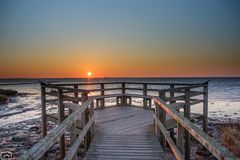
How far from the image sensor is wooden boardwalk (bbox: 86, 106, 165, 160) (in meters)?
4.07

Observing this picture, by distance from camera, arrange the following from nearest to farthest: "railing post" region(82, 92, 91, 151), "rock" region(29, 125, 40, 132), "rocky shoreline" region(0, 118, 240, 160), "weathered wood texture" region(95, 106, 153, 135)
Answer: "railing post" region(82, 92, 91, 151) → "weathered wood texture" region(95, 106, 153, 135) → "rocky shoreline" region(0, 118, 240, 160) → "rock" region(29, 125, 40, 132)

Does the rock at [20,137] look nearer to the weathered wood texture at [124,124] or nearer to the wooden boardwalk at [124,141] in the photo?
the weathered wood texture at [124,124]

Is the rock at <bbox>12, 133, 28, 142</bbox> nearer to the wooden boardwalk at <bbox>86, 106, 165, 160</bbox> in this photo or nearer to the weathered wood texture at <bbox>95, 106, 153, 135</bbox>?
the weathered wood texture at <bbox>95, 106, 153, 135</bbox>

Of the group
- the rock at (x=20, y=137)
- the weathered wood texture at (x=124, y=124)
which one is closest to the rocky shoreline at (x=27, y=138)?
the rock at (x=20, y=137)

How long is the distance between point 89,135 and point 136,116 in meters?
3.16

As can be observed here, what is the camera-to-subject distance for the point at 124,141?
16.0 feet

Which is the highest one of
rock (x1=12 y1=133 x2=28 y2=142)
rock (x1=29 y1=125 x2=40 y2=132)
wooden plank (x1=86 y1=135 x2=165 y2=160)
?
wooden plank (x1=86 y1=135 x2=165 y2=160)

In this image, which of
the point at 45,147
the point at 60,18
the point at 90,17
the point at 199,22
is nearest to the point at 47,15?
the point at 60,18

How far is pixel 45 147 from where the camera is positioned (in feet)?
5.27

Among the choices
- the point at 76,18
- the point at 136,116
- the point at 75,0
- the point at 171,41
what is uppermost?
the point at 75,0

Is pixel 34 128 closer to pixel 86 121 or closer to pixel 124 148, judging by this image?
pixel 86 121

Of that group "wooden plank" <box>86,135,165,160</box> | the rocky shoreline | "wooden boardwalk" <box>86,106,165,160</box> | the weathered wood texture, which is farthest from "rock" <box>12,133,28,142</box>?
"wooden plank" <box>86,135,165,160</box>

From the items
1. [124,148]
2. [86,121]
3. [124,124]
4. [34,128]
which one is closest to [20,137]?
[34,128]

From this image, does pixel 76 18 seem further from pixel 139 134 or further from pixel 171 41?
pixel 139 134
